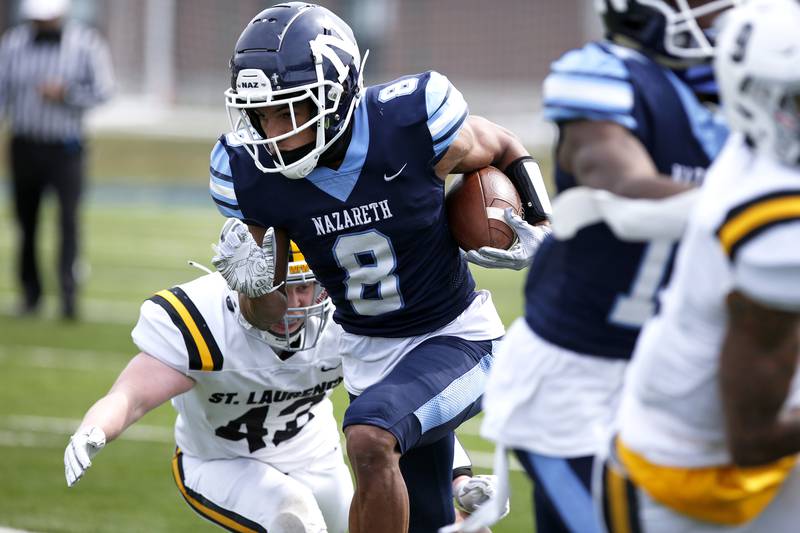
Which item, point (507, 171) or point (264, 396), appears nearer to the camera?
point (507, 171)

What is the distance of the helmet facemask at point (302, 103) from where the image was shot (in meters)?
3.41

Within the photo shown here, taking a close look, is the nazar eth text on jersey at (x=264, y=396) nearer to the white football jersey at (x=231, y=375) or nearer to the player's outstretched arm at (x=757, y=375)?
the white football jersey at (x=231, y=375)

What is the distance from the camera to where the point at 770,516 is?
223cm

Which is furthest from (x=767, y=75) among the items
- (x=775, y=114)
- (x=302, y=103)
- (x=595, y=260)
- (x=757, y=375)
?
(x=302, y=103)

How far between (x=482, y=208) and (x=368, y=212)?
0.34m

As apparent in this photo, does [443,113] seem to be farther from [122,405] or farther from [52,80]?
[52,80]

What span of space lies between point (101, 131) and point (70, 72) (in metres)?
10.1

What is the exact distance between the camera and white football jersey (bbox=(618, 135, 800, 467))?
1.90m

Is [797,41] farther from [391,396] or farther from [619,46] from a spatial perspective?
[391,396]

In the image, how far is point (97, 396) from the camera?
6.80m

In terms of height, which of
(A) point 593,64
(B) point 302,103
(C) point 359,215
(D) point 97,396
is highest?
(A) point 593,64

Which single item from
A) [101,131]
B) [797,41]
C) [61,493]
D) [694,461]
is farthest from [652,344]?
[101,131]

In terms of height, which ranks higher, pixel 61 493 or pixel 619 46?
pixel 619 46

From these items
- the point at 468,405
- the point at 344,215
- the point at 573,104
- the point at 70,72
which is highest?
the point at 573,104
